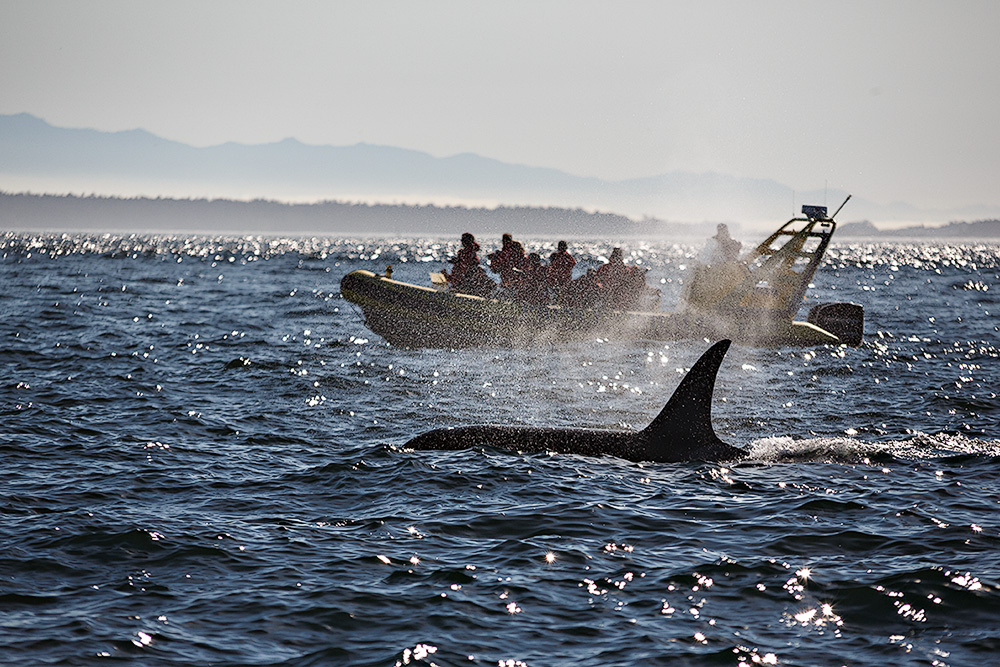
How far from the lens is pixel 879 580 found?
24.8 feet

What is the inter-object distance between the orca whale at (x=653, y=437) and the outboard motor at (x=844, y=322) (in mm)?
14725

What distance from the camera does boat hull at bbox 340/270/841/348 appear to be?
22.8 meters

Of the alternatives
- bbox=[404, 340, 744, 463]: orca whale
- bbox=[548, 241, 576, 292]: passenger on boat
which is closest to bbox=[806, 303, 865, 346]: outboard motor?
bbox=[548, 241, 576, 292]: passenger on boat

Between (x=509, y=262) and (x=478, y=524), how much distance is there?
14883 mm

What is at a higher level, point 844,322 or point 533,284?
point 533,284

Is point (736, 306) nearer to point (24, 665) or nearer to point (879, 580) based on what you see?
point (879, 580)

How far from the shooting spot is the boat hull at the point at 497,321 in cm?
2284

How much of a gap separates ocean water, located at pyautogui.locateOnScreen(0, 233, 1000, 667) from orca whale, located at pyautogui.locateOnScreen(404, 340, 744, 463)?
0.91 feet

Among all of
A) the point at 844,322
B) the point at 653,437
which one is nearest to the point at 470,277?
the point at 844,322

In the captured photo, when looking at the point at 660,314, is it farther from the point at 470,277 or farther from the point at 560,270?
the point at 470,277

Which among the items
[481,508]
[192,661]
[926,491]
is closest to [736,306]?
[926,491]

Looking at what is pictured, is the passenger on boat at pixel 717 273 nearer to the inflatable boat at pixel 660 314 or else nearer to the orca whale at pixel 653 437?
the inflatable boat at pixel 660 314

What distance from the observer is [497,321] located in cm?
2281

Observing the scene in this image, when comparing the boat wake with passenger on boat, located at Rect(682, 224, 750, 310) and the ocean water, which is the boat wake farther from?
passenger on boat, located at Rect(682, 224, 750, 310)
